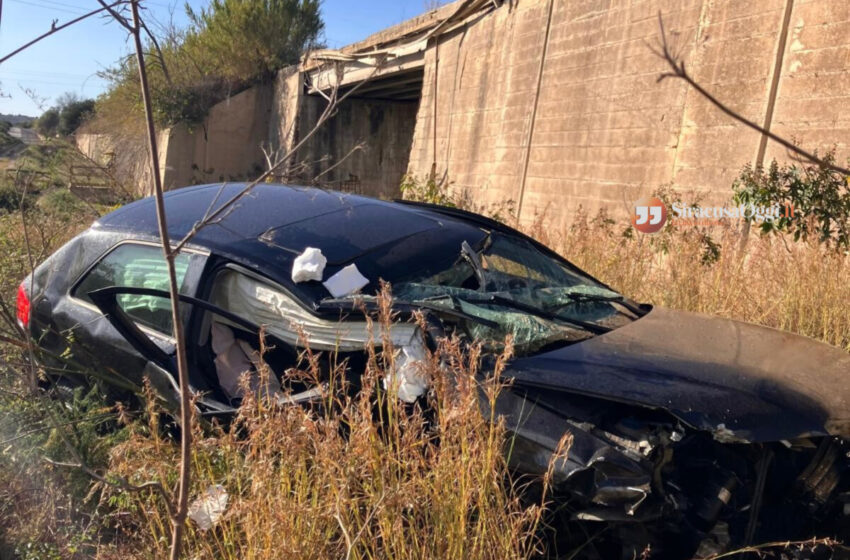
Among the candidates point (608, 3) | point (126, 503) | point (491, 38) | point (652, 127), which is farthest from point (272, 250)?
point (491, 38)

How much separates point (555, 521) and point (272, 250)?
60.3 inches

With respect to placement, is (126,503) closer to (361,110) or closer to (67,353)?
(67,353)

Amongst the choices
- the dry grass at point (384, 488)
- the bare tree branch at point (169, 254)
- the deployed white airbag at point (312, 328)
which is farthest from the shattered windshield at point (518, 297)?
the bare tree branch at point (169, 254)

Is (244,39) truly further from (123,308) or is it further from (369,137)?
(123,308)

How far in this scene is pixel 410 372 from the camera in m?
2.12

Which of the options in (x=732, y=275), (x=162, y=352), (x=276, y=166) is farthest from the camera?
(x=732, y=275)

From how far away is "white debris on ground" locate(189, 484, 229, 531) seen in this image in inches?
76.5

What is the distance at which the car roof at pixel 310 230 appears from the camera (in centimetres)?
277

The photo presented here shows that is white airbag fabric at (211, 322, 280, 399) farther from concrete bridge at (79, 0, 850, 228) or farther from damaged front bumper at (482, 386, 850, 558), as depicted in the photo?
damaged front bumper at (482, 386, 850, 558)

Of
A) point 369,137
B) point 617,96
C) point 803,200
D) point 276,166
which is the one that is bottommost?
point 276,166

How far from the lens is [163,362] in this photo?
9.05ft

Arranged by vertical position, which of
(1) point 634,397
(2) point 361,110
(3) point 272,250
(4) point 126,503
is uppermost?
(2) point 361,110

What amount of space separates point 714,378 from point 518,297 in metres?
0.87

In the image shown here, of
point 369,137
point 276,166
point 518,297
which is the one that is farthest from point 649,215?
point 369,137
